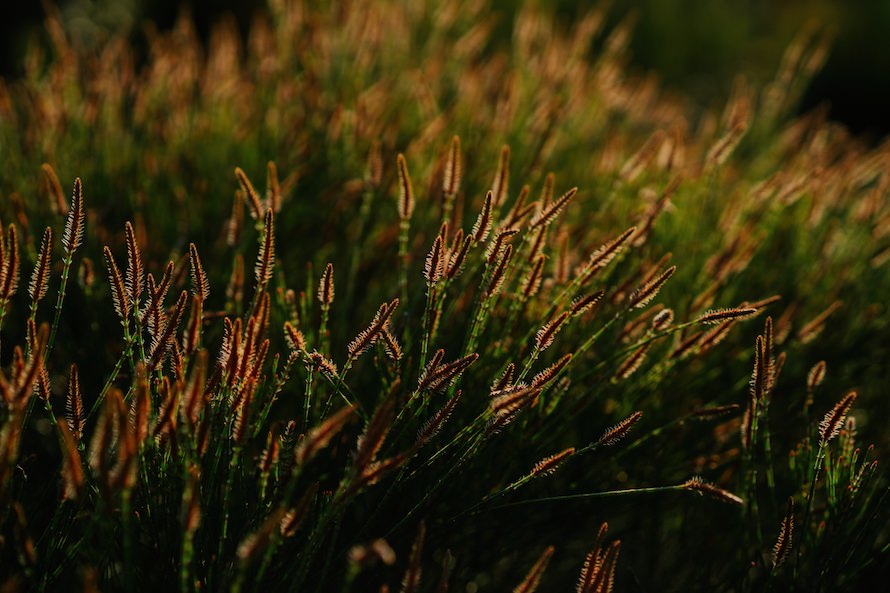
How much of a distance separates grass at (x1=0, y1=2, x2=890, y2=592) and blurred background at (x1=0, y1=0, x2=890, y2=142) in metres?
3.55

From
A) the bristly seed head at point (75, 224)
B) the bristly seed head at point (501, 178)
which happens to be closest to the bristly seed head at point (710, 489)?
the bristly seed head at point (501, 178)

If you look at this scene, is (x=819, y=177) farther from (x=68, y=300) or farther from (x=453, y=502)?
(x=68, y=300)

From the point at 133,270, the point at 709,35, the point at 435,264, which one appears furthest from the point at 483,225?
the point at 709,35

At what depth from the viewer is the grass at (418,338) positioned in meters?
1.17

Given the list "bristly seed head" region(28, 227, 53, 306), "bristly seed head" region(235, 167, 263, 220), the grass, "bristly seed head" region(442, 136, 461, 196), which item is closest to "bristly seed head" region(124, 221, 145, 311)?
the grass

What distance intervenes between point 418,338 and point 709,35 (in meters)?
6.41

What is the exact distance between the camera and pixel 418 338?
5.05ft

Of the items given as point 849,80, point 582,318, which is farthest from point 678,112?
point 849,80

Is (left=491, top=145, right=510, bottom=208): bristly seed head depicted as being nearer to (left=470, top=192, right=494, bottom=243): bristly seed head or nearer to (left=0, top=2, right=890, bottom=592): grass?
(left=0, top=2, right=890, bottom=592): grass

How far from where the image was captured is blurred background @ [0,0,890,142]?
20.0ft

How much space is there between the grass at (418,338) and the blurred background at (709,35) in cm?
355

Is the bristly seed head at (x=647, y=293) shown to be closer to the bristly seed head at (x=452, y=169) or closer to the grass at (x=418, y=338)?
the grass at (x=418, y=338)

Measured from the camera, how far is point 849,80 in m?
7.54

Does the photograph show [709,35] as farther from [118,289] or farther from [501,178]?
[118,289]
